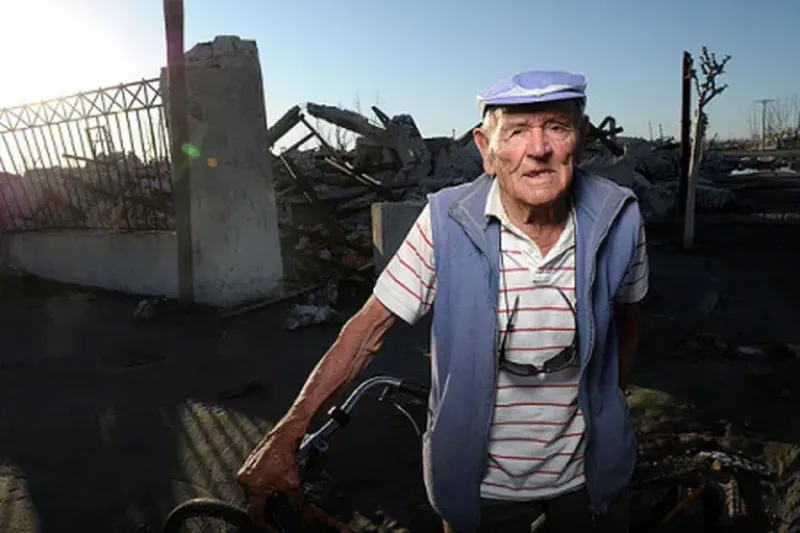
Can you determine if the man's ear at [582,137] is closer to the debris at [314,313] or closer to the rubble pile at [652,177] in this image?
the debris at [314,313]

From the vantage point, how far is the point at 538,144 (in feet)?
5.20

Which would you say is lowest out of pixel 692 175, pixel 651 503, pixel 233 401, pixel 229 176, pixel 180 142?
pixel 233 401

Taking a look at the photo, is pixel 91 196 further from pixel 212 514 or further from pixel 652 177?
pixel 652 177

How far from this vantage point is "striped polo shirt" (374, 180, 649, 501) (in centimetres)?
162

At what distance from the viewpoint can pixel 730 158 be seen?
3928cm

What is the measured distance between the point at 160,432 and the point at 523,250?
13.5 feet

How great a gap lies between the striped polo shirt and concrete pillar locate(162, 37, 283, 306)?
6584mm

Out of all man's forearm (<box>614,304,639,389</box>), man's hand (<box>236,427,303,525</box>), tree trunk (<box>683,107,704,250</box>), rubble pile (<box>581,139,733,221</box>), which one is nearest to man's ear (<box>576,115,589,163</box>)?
man's forearm (<box>614,304,639,389</box>)

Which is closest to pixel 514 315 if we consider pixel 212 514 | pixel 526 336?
pixel 526 336

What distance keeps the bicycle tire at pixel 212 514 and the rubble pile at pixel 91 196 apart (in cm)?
622

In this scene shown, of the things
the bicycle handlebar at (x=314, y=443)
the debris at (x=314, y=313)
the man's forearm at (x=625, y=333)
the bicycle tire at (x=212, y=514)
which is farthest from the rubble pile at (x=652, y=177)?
the bicycle tire at (x=212, y=514)

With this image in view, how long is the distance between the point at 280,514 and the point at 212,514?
101 cm

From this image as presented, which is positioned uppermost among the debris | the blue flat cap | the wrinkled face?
the blue flat cap

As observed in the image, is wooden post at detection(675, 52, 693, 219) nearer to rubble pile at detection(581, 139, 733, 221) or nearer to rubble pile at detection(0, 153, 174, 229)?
rubble pile at detection(581, 139, 733, 221)
